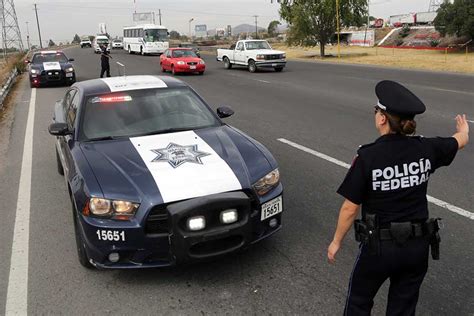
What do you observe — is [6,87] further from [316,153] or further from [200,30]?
[200,30]

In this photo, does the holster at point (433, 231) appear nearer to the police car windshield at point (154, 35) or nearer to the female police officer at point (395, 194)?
the female police officer at point (395, 194)

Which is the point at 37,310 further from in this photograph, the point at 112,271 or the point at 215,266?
the point at 215,266

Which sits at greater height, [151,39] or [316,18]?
[316,18]

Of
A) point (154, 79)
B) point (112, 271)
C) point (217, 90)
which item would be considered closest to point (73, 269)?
point (112, 271)

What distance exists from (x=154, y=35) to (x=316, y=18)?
15812mm

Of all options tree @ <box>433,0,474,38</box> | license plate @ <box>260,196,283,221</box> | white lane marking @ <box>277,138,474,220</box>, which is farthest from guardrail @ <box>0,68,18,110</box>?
tree @ <box>433,0,474,38</box>

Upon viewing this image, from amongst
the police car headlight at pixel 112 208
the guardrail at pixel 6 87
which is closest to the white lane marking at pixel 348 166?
the police car headlight at pixel 112 208

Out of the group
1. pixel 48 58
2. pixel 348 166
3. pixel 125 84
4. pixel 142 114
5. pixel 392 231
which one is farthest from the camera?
pixel 48 58

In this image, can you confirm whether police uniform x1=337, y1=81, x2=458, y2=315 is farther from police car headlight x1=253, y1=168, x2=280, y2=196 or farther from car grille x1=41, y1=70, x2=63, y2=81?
car grille x1=41, y1=70, x2=63, y2=81

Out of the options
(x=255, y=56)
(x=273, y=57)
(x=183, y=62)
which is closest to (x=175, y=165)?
(x=183, y=62)

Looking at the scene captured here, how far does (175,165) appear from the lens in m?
3.85

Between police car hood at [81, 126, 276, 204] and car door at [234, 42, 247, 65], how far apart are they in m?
21.1

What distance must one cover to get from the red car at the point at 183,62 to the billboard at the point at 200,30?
339ft

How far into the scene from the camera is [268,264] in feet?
12.8
